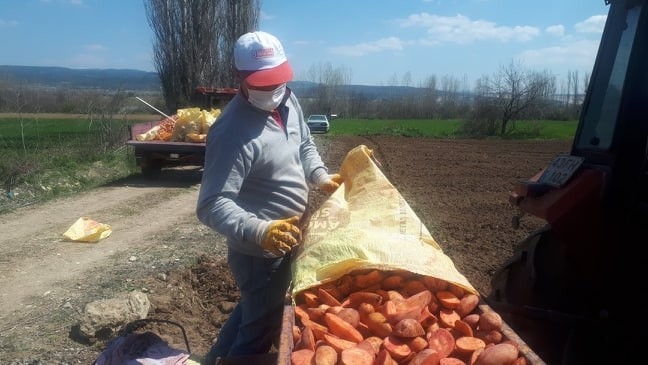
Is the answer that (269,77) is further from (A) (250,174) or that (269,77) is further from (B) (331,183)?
(B) (331,183)

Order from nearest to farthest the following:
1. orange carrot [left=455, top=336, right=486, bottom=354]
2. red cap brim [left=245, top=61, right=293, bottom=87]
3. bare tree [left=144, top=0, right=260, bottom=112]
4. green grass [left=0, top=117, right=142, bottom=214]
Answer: orange carrot [left=455, top=336, right=486, bottom=354] → red cap brim [left=245, top=61, right=293, bottom=87] → green grass [left=0, top=117, right=142, bottom=214] → bare tree [left=144, top=0, right=260, bottom=112]

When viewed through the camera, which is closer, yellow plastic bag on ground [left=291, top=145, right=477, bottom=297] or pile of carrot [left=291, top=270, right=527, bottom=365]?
pile of carrot [left=291, top=270, right=527, bottom=365]

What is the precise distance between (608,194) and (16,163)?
440 inches

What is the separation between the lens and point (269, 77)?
8.41 ft

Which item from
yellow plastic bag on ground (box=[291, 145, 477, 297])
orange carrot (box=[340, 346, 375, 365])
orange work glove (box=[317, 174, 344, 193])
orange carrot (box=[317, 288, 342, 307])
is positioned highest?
orange work glove (box=[317, 174, 344, 193])

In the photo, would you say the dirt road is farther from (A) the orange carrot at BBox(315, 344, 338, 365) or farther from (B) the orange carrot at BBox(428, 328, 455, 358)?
(B) the orange carrot at BBox(428, 328, 455, 358)

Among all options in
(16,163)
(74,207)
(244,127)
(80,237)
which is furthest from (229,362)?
(16,163)

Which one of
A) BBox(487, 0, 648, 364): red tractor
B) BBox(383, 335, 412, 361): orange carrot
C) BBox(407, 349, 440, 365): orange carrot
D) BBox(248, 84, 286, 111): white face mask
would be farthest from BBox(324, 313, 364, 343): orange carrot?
BBox(248, 84, 286, 111): white face mask

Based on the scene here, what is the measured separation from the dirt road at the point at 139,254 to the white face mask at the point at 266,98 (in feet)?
7.69

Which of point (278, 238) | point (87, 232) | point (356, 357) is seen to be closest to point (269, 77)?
point (278, 238)

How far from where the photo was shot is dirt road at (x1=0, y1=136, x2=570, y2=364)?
4.57 m

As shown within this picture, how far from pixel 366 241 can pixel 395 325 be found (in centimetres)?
46

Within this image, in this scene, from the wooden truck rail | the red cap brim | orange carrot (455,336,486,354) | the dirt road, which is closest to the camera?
orange carrot (455,336,486,354)

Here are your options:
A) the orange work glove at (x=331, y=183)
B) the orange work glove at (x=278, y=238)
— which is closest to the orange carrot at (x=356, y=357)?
the orange work glove at (x=278, y=238)
